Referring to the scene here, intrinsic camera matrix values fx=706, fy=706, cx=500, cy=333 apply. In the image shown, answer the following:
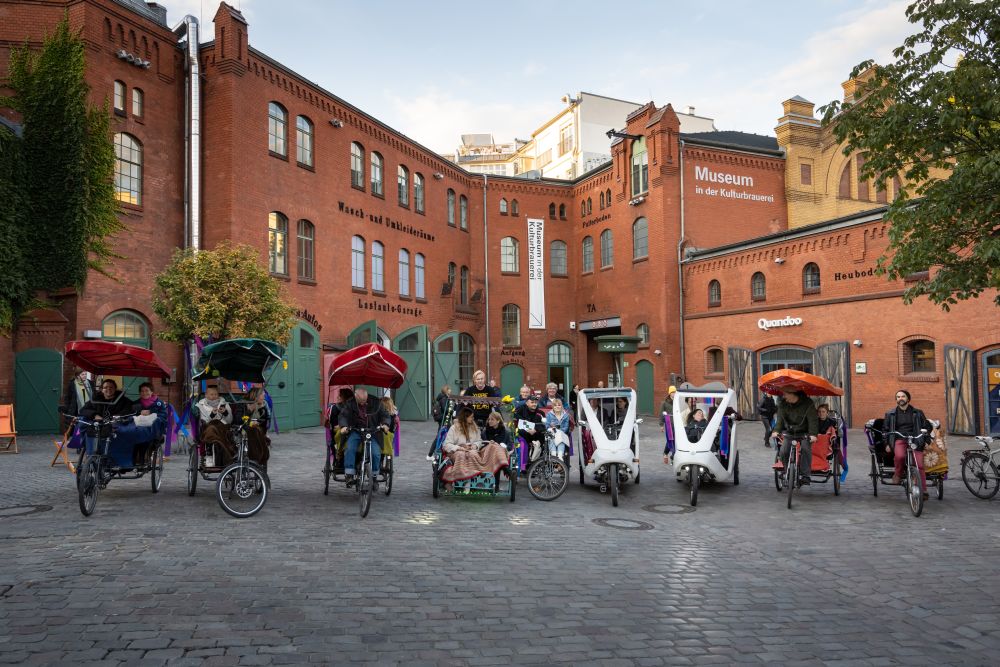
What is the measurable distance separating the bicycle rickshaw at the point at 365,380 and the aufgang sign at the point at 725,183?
962 inches

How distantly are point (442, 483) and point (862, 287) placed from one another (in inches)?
702

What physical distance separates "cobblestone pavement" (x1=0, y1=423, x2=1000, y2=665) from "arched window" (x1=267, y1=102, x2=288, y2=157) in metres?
15.0

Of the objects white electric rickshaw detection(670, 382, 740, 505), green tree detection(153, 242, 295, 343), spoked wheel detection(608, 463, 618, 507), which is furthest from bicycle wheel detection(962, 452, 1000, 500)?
green tree detection(153, 242, 295, 343)

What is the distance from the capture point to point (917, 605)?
5.68 m

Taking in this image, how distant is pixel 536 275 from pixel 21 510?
1150 inches

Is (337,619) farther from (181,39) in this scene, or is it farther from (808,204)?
(808,204)

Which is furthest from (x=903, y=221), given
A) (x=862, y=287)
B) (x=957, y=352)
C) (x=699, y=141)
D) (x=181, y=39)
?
(x=699, y=141)

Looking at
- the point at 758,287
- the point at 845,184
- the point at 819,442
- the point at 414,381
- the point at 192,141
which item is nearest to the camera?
the point at 819,442

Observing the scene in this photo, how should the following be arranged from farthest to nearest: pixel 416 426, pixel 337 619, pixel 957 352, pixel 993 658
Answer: pixel 416 426, pixel 957 352, pixel 337 619, pixel 993 658

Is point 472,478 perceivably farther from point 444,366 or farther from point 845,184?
point 845,184

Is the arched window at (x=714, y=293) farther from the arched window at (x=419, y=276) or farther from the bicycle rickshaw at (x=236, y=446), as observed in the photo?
the bicycle rickshaw at (x=236, y=446)

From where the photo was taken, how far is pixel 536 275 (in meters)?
36.6

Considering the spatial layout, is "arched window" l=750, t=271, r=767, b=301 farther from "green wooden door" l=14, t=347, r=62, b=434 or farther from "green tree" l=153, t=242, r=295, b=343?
"green wooden door" l=14, t=347, r=62, b=434

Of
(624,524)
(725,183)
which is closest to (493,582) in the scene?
(624,524)
